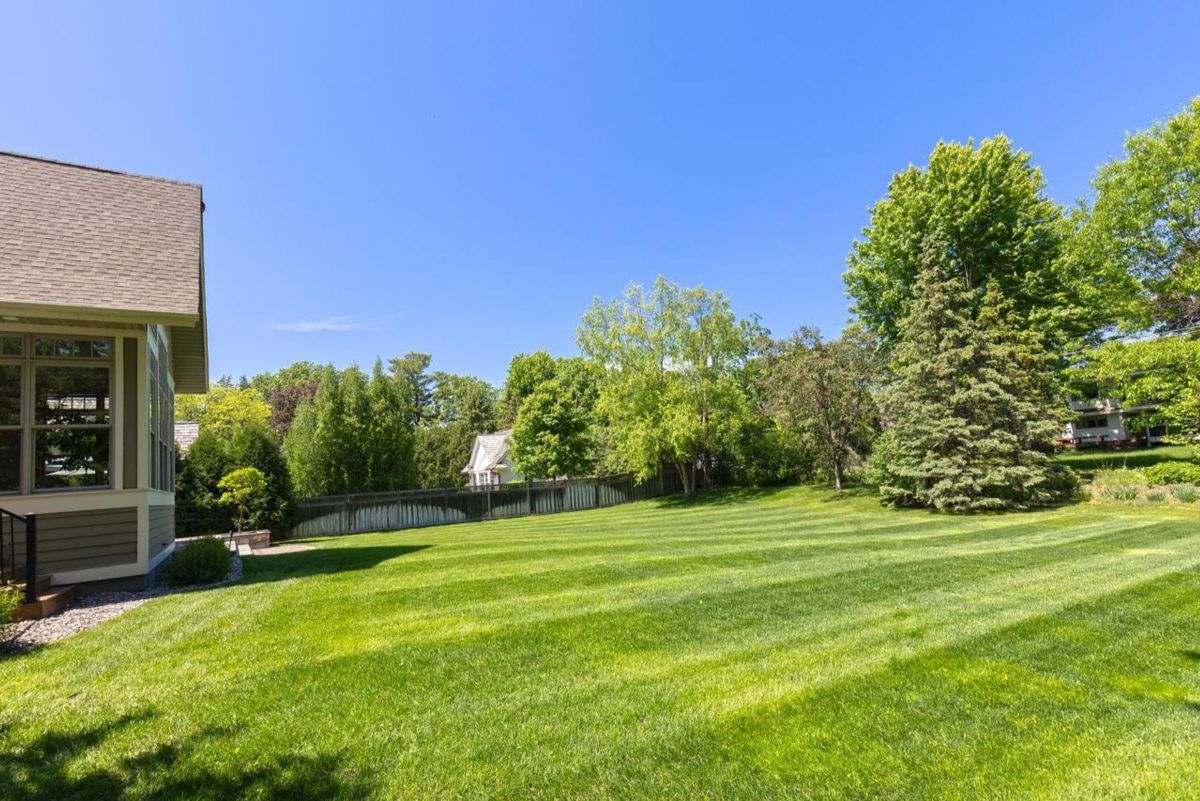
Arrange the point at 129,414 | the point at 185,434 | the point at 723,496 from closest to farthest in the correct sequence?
the point at 129,414 → the point at 185,434 → the point at 723,496

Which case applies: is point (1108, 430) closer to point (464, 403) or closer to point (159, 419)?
point (464, 403)

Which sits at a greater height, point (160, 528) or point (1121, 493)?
point (160, 528)

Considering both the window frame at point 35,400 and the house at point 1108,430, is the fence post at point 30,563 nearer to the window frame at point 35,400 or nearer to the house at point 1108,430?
the window frame at point 35,400

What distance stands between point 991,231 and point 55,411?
26.2 meters

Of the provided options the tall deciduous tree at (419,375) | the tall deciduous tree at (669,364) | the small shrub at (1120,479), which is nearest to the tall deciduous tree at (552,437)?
the tall deciduous tree at (669,364)

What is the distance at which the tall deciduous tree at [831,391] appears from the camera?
2042 centimetres

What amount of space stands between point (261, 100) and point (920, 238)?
70.7 ft

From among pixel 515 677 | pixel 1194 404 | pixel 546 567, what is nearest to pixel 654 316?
pixel 1194 404

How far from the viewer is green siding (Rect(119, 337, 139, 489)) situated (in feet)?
23.7

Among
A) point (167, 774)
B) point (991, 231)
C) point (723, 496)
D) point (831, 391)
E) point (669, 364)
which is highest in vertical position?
point (991, 231)

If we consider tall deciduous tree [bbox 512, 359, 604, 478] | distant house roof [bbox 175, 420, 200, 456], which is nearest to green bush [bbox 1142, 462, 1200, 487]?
tall deciduous tree [bbox 512, 359, 604, 478]

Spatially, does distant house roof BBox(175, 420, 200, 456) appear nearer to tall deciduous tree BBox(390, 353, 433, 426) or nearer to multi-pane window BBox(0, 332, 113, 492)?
multi-pane window BBox(0, 332, 113, 492)

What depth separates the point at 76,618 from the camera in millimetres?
5629

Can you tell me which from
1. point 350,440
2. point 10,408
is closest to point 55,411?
point 10,408
